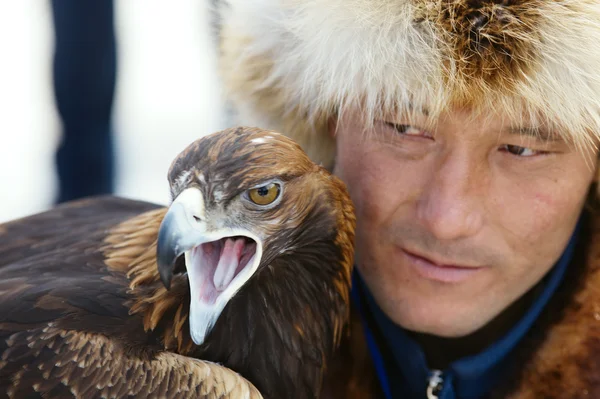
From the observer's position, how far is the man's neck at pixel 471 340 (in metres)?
1.74

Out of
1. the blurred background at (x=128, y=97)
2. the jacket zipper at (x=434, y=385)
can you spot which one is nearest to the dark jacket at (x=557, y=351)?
the jacket zipper at (x=434, y=385)

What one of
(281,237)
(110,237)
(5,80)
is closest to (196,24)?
(5,80)

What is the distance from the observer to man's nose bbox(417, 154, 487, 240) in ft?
4.57

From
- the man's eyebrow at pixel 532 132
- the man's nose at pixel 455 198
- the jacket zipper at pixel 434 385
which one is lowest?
the jacket zipper at pixel 434 385

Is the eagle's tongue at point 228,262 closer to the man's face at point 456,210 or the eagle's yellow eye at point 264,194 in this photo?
the eagle's yellow eye at point 264,194

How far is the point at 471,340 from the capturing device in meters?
1.77

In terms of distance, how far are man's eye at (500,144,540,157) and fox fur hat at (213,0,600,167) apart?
0.25 ft

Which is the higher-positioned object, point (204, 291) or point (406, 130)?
point (406, 130)

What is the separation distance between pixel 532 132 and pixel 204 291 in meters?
0.73

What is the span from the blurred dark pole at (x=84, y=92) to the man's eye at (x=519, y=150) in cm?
210

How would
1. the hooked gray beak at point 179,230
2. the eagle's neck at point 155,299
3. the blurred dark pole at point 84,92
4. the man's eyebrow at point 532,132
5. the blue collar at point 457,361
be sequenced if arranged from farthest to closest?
the blurred dark pole at point 84,92 < the blue collar at point 457,361 < the man's eyebrow at point 532,132 < the eagle's neck at point 155,299 < the hooked gray beak at point 179,230

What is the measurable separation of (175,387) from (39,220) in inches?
29.8

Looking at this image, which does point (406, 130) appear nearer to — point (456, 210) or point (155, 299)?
point (456, 210)

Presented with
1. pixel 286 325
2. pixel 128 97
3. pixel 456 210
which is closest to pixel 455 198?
pixel 456 210
